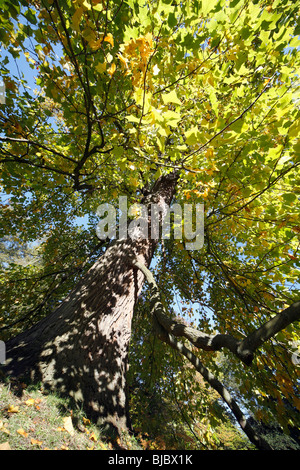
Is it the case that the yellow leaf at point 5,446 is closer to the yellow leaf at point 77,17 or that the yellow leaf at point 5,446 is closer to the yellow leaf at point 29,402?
the yellow leaf at point 29,402

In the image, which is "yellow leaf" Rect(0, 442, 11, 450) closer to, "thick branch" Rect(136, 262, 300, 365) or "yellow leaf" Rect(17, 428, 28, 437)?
"yellow leaf" Rect(17, 428, 28, 437)

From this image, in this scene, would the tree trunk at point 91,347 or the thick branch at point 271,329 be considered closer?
the thick branch at point 271,329

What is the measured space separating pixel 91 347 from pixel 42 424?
798mm

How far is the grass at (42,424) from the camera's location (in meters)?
1.24

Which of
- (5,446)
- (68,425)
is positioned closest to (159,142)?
(5,446)

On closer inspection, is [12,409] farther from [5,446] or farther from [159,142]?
[159,142]

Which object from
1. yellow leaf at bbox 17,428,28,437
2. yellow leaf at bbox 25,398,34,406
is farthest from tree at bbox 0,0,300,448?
yellow leaf at bbox 17,428,28,437

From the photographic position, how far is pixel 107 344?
232 centimetres

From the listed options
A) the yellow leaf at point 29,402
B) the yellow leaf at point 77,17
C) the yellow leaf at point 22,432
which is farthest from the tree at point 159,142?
the yellow leaf at point 22,432

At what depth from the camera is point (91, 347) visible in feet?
7.14

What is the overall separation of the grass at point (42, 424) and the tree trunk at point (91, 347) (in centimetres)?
12

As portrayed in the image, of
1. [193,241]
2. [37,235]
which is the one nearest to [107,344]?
[193,241]

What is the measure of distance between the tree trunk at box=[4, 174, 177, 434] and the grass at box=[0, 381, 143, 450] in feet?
0.41
